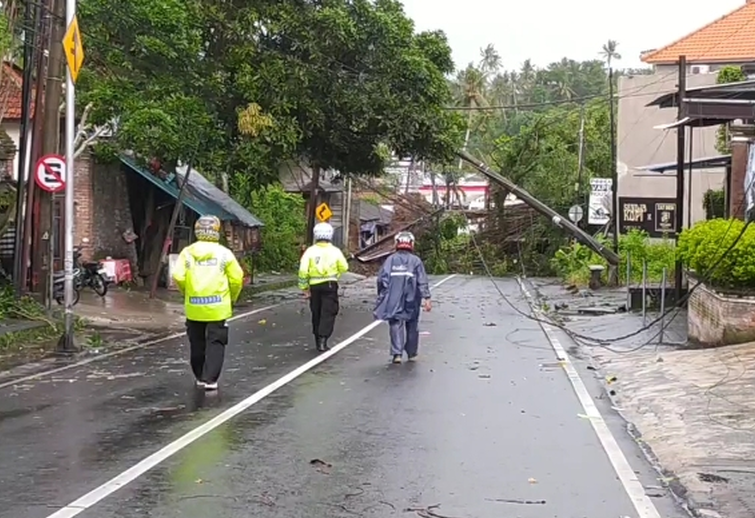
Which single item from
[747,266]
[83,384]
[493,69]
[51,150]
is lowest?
[83,384]

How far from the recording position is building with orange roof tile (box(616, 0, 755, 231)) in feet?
151

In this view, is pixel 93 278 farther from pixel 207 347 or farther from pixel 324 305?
pixel 207 347

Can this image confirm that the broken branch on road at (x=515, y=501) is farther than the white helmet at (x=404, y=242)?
No

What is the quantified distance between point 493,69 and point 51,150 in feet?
264

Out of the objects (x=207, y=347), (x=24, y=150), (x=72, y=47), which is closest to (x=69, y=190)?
(x=72, y=47)

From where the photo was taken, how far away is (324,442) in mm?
9266

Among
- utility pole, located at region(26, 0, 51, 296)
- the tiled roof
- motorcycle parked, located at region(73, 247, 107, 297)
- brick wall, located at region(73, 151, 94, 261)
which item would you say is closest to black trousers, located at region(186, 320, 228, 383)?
utility pole, located at region(26, 0, 51, 296)

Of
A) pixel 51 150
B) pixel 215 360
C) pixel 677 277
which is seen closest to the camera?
pixel 215 360

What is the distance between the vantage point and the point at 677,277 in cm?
2227

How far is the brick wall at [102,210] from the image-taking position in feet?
97.3

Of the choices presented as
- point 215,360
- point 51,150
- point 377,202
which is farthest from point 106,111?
point 377,202

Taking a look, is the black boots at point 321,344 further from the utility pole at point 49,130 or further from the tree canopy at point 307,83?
the tree canopy at point 307,83

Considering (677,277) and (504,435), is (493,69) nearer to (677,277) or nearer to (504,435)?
(677,277)

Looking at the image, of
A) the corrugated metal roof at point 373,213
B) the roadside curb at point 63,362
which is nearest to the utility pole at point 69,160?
the roadside curb at point 63,362
